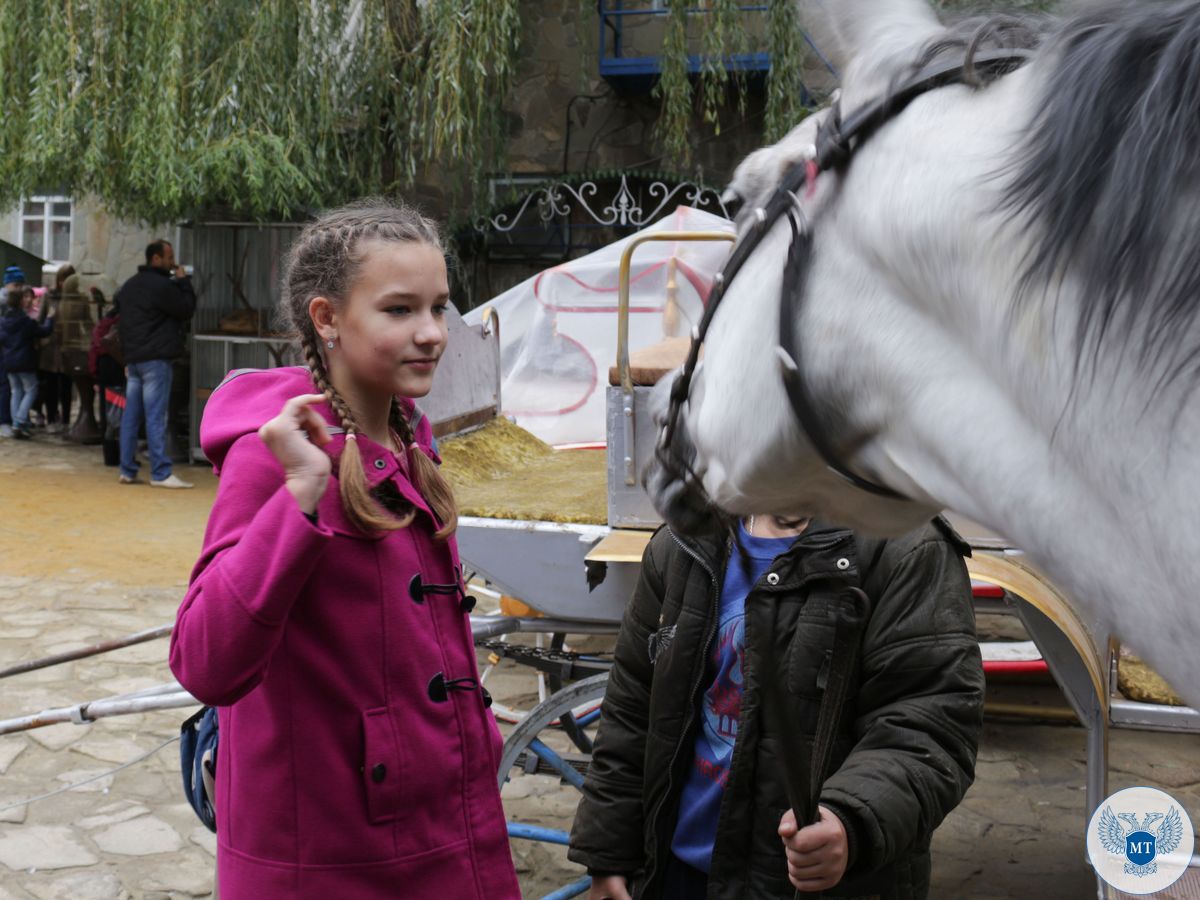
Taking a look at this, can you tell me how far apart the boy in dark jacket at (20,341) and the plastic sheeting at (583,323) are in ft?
19.3

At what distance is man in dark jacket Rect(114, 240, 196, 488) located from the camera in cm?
908

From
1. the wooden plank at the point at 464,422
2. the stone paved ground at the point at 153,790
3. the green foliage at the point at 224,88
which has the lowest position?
the stone paved ground at the point at 153,790

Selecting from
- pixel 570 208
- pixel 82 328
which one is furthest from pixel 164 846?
pixel 82 328

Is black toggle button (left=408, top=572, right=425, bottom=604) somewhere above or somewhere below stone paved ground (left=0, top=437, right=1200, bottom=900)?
above

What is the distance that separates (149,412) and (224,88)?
8.47 ft

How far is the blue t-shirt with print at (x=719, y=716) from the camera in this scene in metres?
1.87

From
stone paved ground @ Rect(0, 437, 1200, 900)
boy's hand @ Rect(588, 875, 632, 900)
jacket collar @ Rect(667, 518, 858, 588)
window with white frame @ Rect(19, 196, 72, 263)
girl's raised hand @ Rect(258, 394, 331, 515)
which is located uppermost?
window with white frame @ Rect(19, 196, 72, 263)

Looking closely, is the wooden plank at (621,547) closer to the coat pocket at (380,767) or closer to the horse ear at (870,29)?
the coat pocket at (380,767)

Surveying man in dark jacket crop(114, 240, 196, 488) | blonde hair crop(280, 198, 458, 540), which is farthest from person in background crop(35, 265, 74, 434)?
blonde hair crop(280, 198, 458, 540)

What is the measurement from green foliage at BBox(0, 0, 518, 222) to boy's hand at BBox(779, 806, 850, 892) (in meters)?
7.52

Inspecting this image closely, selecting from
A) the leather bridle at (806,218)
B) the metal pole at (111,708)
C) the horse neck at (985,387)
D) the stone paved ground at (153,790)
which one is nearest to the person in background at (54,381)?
the stone paved ground at (153,790)

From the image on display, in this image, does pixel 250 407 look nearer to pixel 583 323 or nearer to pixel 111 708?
pixel 111 708

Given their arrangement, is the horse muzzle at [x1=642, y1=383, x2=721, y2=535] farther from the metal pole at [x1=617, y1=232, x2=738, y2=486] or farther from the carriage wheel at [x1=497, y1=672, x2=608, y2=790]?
the carriage wheel at [x1=497, y1=672, x2=608, y2=790]

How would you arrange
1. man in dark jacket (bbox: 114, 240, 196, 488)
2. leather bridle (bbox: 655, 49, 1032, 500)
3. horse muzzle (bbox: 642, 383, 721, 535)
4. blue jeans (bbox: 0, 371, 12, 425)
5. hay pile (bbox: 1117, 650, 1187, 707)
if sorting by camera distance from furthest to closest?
blue jeans (bbox: 0, 371, 12, 425) → man in dark jacket (bbox: 114, 240, 196, 488) → hay pile (bbox: 1117, 650, 1187, 707) → horse muzzle (bbox: 642, 383, 721, 535) → leather bridle (bbox: 655, 49, 1032, 500)
